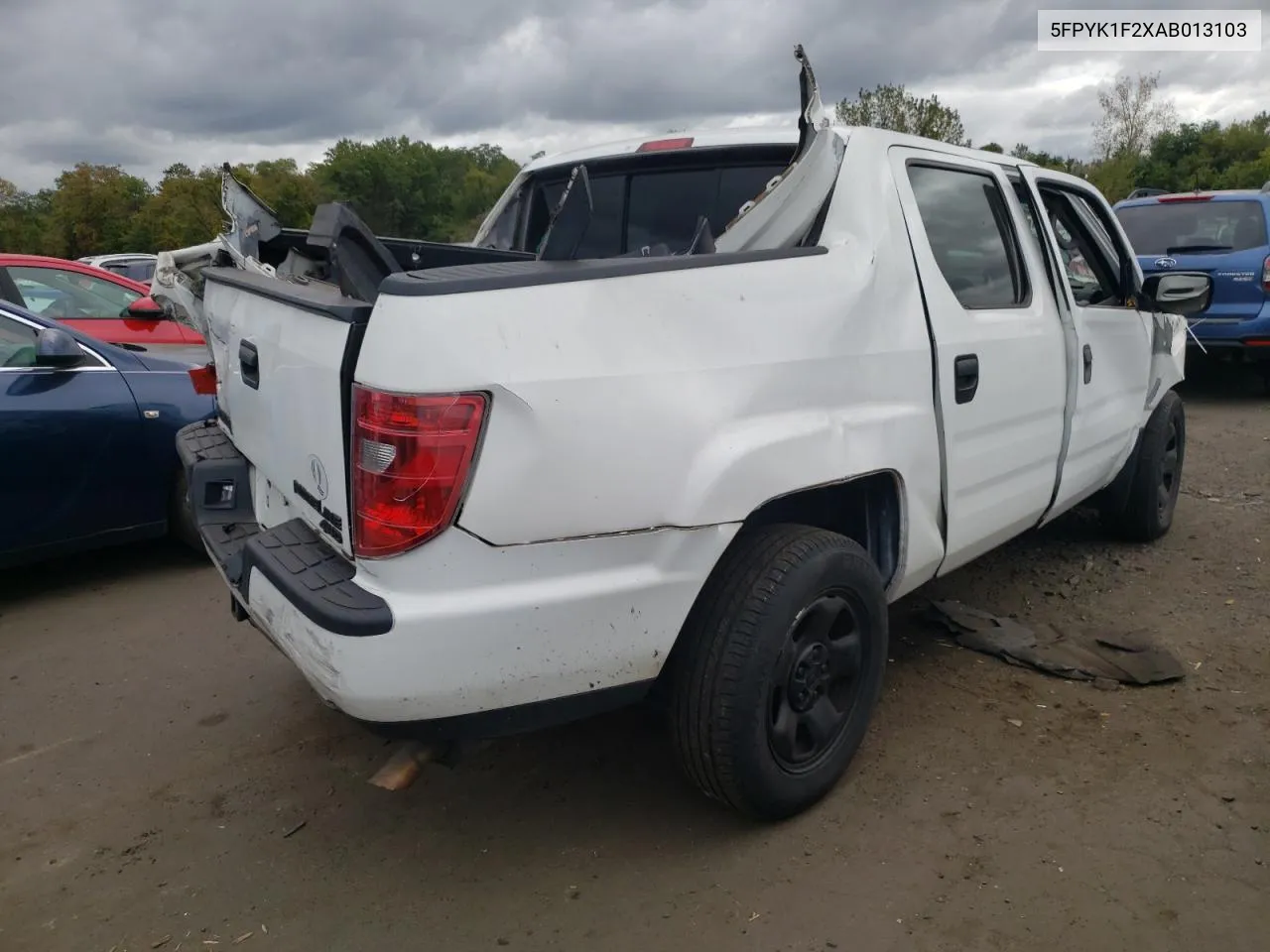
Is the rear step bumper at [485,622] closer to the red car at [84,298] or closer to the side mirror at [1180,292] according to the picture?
the side mirror at [1180,292]

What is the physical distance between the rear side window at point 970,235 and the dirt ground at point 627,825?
1.36 meters

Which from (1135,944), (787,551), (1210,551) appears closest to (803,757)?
(787,551)

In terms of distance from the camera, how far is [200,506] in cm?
310

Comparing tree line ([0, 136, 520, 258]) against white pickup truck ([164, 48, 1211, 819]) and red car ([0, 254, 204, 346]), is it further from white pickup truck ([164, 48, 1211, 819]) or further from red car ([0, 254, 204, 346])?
white pickup truck ([164, 48, 1211, 819])

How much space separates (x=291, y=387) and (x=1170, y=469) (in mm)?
4342

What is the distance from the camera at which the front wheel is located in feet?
7.64

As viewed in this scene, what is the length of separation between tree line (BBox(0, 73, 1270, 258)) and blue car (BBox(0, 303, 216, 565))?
2704 centimetres

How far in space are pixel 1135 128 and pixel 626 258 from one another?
43.9 metres

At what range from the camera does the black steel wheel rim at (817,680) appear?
250 cm

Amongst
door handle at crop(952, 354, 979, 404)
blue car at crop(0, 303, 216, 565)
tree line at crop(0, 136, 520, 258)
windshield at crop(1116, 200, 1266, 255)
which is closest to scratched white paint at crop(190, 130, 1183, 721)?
door handle at crop(952, 354, 979, 404)

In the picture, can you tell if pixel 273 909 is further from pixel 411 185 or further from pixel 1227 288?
pixel 411 185

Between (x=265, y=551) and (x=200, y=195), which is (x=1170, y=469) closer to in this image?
(x=265, y=551)

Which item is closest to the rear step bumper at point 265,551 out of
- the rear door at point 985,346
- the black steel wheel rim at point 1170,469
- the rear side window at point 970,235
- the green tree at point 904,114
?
the rear door at point 985,346

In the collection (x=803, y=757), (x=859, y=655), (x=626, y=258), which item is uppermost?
(x=626, y=258)
